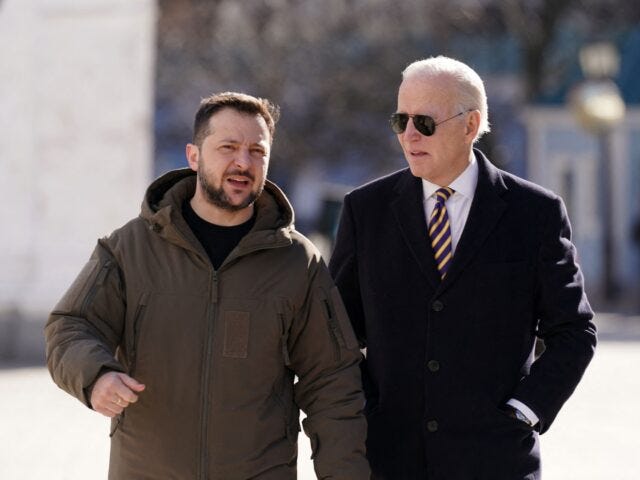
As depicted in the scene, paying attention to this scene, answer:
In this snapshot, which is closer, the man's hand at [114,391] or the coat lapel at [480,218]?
the man's hand at [114,391]

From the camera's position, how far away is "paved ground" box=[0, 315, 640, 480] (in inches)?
328

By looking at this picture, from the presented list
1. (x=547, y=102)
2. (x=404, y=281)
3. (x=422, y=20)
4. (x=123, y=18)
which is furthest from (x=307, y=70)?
(x=404, y=281)

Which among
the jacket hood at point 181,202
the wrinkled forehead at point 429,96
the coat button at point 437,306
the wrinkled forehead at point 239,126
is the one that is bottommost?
the coat button at point 437,306

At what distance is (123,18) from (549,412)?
409 inches

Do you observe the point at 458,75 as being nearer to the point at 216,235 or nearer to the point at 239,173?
the point at 239,173

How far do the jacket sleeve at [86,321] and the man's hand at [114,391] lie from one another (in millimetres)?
74

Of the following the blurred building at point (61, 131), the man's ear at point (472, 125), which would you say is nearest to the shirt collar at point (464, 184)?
the man's ear at point (472, 125)

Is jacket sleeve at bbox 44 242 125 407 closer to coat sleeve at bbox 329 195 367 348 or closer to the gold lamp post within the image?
coat sleeve at bbox 329 195 367 348

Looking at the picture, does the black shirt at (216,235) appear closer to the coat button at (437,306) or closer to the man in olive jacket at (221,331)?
the man in olive jacket at (221,331)

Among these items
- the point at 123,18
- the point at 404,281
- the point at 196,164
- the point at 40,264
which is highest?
the point at 123,18

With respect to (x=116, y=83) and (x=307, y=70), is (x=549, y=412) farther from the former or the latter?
(x=307, y=70)

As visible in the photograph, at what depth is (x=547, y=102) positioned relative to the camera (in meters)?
32.3

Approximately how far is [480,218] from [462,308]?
11.5 inches

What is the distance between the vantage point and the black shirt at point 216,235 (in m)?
4.50
